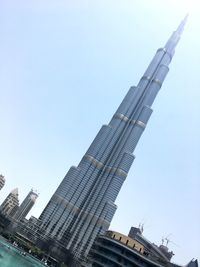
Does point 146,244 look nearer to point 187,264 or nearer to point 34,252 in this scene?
point 187,264

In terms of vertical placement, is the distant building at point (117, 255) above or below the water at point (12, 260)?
above

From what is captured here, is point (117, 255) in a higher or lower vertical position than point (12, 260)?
higher

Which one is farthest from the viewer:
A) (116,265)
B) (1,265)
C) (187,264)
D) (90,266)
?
A: (187,264)

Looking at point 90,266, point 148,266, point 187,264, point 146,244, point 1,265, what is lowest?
point 1,265

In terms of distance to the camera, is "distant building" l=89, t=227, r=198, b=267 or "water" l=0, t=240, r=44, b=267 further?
"distant building" l=89, t=227, r=198, b=267

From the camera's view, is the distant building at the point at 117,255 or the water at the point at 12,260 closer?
the water at the point at 12,260

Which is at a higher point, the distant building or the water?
the distant building

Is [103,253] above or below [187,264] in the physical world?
below

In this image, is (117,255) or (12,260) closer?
(117,255)

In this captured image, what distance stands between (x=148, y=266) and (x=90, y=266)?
23.0 metres

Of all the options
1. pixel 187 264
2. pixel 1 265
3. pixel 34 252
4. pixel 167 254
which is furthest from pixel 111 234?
pixel 34 252

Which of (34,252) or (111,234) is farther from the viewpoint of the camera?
(34,252)

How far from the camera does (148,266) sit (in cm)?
11525

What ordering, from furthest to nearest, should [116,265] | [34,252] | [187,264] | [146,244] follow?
[34,252]
[146,244]
[187,264]
[116,265]
